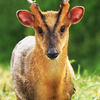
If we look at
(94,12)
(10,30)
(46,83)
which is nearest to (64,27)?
(46,83)

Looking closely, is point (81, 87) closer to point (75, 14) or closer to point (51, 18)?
point (75, 14)

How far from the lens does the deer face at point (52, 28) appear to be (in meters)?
4.45

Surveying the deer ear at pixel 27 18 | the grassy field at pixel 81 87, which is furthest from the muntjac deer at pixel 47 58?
the grassy field at pixel 81 87

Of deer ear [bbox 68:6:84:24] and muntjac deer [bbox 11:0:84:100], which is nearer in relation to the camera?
muntjac deer [bbox 11:0:84:100]

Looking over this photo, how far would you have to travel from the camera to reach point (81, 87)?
215 inches

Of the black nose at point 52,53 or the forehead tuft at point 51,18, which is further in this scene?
the forehead tuft at point 51,18

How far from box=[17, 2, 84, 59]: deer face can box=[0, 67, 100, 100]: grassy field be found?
695mm

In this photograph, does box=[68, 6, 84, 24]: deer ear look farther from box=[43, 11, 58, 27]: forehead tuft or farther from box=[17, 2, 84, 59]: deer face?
box=[43, 11, 58, 27]: forehead tuft

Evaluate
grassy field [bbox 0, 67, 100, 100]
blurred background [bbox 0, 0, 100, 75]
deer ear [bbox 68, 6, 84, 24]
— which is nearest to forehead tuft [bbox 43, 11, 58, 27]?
deer ear [bbox 68, 6, 84, 24]

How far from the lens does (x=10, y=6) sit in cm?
1106

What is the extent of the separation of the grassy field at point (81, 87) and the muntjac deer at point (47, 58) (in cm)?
21

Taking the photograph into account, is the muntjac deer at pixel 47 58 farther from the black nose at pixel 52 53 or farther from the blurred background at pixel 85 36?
the blurred background at pixel 85 36

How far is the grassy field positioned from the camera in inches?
194

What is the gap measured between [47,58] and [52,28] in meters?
0.43
